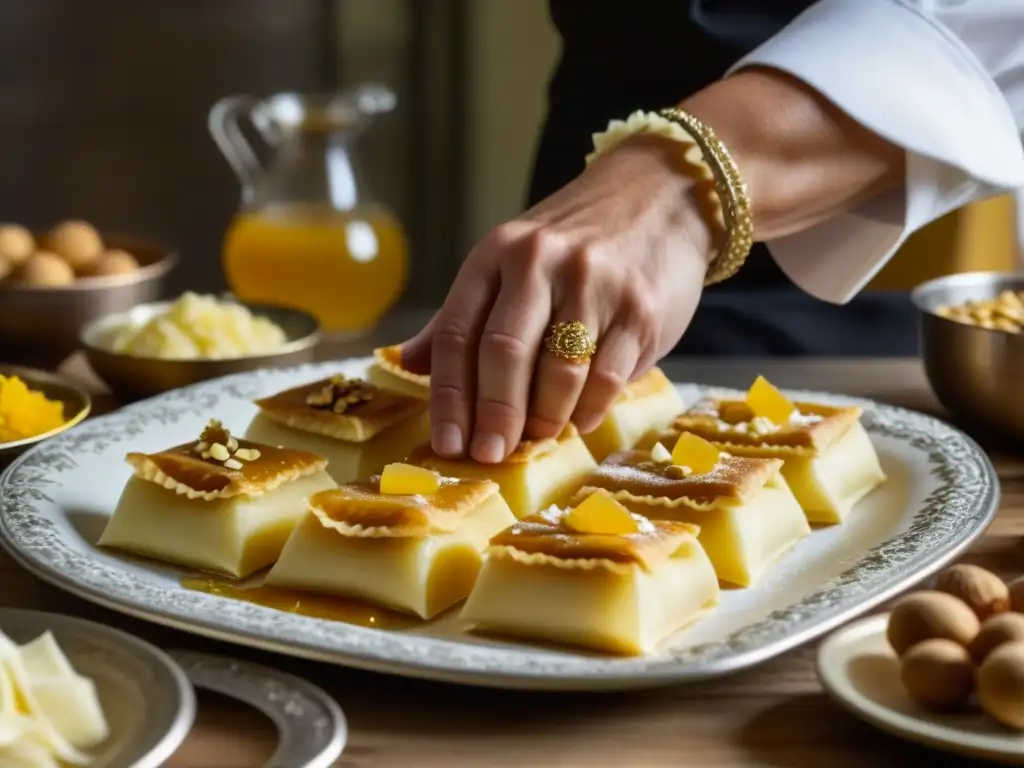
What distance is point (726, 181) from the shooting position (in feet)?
4.71

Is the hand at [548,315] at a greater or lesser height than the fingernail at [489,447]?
greater

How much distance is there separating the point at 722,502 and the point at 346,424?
16.0 inches

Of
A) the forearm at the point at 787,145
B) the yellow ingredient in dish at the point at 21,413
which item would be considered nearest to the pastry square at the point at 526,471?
the forearm at the point at 787,145

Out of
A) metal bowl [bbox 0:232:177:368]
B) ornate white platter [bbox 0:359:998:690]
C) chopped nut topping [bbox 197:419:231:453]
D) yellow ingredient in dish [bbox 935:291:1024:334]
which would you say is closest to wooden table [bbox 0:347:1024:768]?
ornate white platter [bbox 0:359:998:690]

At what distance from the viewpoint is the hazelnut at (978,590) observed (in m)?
0.97

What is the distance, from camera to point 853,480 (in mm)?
1467

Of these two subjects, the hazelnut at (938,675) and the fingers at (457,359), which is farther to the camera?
the fingers at (457,359)

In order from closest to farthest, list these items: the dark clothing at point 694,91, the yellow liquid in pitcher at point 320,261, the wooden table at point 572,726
Answer: the wooden table at point 572,726 < the dark clothing at point 694,91 < the yellow liquid in pitcher at point 320,261

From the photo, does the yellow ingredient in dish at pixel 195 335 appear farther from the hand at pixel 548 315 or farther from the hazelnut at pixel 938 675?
the hazelnut at pixel 938 675

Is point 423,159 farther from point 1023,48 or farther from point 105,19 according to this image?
point 1023,48

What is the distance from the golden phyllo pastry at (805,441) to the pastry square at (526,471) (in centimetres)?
14

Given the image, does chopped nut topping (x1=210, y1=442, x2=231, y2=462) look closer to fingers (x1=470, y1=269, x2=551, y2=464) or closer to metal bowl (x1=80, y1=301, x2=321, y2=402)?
fingers (x1=470, y1=269, x2=551, y2=464)

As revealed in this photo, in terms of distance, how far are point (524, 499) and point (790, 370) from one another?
782 millimetres

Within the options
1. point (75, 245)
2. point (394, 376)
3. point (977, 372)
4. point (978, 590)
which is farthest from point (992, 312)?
point (75, 245)
